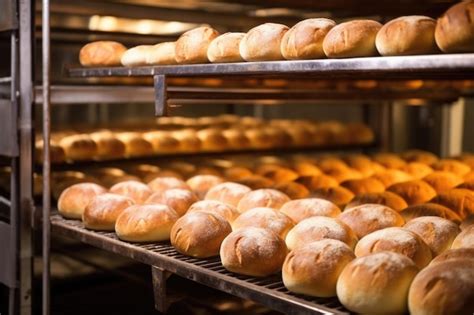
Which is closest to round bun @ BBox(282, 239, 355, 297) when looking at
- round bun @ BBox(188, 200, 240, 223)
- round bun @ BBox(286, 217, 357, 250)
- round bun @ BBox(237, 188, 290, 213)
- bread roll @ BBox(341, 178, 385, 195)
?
round bun @ BBox(286, 217, 357, 250)

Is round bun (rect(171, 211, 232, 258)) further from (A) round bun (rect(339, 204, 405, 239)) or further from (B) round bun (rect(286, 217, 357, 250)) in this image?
(A) round bun (rect(339, 204, 405, 239))

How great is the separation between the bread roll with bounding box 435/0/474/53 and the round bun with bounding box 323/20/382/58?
0.77ft

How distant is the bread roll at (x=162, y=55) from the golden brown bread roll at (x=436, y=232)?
1001 mm

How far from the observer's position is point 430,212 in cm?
199

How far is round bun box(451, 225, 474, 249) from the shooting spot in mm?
1628

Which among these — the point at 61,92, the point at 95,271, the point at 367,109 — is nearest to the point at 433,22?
the point at 61,92

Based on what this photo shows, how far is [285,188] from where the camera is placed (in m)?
2.51

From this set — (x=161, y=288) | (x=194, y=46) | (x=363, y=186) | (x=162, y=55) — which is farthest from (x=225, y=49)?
(x=363, y=186)

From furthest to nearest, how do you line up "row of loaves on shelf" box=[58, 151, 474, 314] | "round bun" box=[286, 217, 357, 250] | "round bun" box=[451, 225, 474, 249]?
1. "round bun" box=[286, 217, 357, 250]
2. "round bun" box=[451, 225, 474, 249]
3. "row of loaves on shelf" box=[58, 151, 474, 314]

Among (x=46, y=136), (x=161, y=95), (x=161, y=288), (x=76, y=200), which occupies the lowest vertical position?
(x=161, y=288)

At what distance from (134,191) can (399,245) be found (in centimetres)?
121

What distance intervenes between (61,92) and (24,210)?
469 mm

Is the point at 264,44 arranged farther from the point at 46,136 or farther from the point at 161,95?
the point at 46,136

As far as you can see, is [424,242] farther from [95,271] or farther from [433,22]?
[95,271]
